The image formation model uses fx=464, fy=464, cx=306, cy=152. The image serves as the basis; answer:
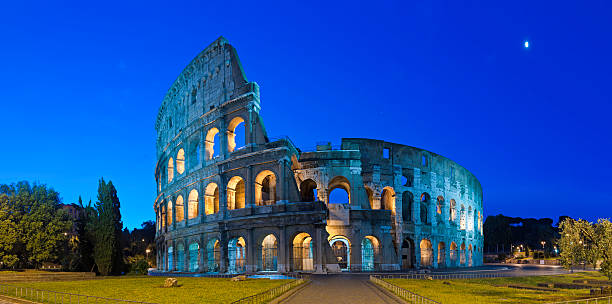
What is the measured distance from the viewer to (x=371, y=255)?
43.2 m

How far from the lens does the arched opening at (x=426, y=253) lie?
52050 mm

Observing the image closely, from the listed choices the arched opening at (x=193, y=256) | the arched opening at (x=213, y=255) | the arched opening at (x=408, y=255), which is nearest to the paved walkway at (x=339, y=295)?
the arched opening at (x=213, y=255)

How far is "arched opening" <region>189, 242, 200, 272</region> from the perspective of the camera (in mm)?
48125

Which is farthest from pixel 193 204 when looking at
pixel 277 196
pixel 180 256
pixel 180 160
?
pixel 277 196

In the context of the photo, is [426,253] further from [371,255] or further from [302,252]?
[302,252]

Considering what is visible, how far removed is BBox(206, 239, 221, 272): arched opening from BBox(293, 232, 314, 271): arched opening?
8.29m

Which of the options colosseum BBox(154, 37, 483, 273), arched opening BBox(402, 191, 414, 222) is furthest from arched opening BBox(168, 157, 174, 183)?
arched opening BBox(402, 191, 414, 222)

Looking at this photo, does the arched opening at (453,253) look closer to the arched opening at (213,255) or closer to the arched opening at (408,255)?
the arched opening at (408,255)

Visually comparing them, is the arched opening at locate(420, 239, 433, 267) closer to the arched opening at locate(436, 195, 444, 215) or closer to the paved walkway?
the arched opening at locate(436, 195, 444, 215)

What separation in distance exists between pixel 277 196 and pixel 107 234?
51.4 ft

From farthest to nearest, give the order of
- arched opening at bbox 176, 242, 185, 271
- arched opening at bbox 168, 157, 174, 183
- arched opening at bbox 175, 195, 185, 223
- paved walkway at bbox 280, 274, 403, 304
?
arched opening at bbox 168, 157, 174, 183 < arched opening at bbox 175, 195, 185, 223 < arched opening at bbox 176, 242, 185, 271 < paved walkway at bbox 280, 274, 403, 304

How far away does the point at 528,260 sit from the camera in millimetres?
80125

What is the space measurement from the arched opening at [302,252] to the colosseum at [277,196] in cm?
11

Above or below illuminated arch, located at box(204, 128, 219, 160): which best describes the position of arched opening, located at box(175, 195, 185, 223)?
below
